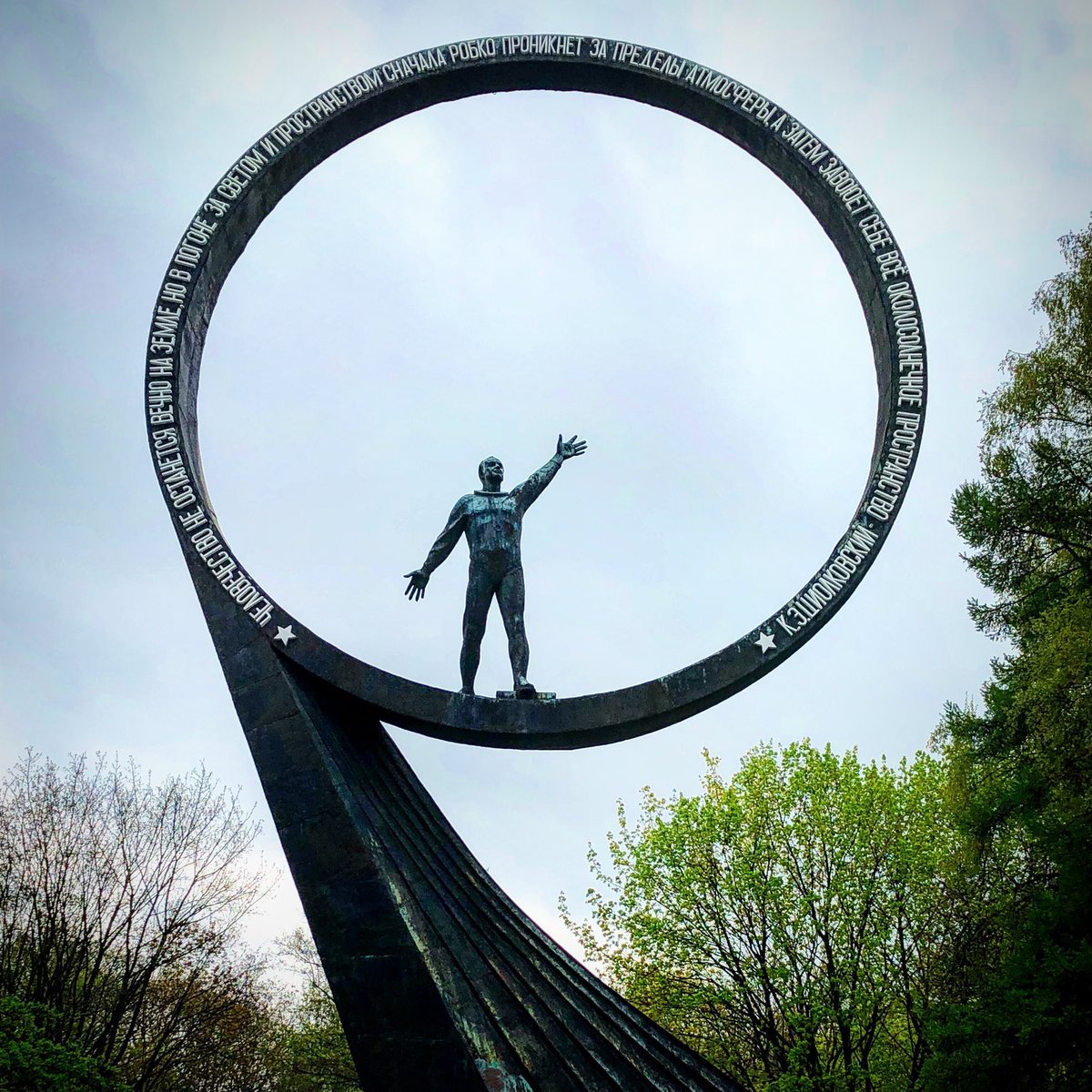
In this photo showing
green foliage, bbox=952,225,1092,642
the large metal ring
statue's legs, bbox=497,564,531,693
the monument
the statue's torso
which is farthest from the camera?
green foliage, bbox=952,225,1092,642

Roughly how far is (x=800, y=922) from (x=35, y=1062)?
12370 millimetres

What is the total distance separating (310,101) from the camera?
1160 cm

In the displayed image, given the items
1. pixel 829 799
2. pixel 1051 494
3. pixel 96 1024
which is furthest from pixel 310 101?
pixel 96 1024

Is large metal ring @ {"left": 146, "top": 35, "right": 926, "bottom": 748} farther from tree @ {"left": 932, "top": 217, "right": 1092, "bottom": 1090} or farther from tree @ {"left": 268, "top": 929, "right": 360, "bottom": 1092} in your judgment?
tree @ {"left": 268, "top": 929, "right": 360, "bottom": 1092}

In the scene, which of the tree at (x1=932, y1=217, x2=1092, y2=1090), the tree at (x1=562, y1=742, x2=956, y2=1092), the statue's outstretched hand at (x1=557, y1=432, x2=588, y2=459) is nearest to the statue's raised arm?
the statue's outstretched hand at (x1=557, y1=432, x2=588, y2=459)

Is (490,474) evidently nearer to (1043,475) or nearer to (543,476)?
(543,476)

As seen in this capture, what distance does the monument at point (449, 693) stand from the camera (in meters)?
8.25

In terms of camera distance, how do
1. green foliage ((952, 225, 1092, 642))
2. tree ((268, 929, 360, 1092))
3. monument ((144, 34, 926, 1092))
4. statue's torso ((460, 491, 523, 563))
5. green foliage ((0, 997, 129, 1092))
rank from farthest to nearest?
tree ((268, 929, 360, 1092)) → green foliage ((952, 225, 1092, 642)) → green foliage ((0, 997, 129, 1092)) → statue's torso ((460, 491, 523, 563)) → monument ((144, 34, 926, 1092))

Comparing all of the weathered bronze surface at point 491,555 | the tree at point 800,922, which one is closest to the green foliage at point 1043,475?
the tree at point 800,922

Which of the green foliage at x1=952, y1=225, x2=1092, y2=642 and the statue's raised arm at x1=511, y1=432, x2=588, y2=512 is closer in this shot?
the statue's raised arm at x1=511, y1=432, x2=588, y2=512

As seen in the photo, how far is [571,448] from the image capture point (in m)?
10.6

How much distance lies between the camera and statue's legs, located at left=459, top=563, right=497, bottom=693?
10312 millimetres

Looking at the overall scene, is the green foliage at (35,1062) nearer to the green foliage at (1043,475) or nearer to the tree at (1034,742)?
the tree at (1034,742)

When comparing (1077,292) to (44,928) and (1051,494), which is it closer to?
(1051,494)
